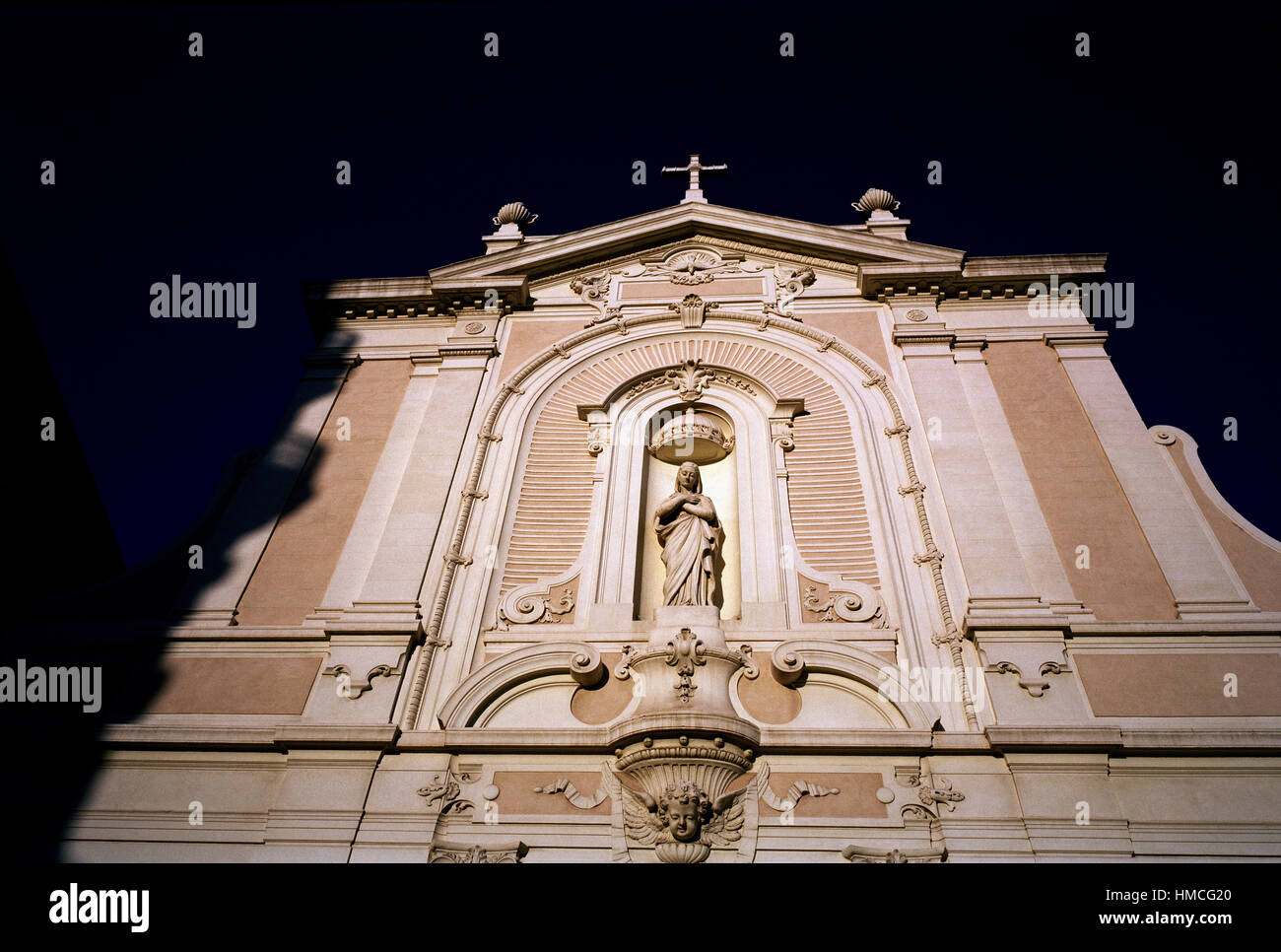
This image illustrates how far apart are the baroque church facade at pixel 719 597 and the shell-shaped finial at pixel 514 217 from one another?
1747 mm

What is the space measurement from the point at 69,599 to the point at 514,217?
864 centimetres

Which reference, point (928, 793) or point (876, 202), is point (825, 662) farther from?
point (876, 202)

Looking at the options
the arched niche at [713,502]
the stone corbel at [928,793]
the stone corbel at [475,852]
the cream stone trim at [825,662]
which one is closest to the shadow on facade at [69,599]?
the stone corbel at [475,852]

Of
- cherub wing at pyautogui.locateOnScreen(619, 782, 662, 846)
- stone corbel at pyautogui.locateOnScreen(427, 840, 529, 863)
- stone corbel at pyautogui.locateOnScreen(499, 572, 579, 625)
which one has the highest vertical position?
stone corbel at pyautogui.locateOnScreen(499, 572, 579, 625)

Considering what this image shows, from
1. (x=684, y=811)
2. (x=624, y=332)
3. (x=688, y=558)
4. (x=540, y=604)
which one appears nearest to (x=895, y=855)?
(x=684, y=811)

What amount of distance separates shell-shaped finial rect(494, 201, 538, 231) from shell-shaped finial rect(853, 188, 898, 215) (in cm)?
502

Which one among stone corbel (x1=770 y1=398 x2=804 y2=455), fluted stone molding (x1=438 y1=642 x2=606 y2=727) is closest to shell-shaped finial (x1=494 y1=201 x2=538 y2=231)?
stone corbel (x1=770 y1=398 x2=804 y2=455)

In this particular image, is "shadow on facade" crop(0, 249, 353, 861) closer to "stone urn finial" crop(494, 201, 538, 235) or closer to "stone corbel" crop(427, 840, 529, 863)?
"stone corbel" crop(427, 840, 529, 863)

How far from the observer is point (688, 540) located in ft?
33.2

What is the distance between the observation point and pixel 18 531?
11523 millimetres

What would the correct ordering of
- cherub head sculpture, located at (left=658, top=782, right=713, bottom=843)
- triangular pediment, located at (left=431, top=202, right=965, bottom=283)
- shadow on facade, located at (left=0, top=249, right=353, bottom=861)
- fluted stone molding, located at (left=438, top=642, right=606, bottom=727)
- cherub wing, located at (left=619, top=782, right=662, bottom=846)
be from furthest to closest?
triangular pediment, located at (left=431, top=202, right=965, bottom=283)
fluted stone molding, located at (left=438, top=642, right=606, bottom=727)
shadow on facade, located at (left=0, top=249, right=353, bottom=861)
cherub wing, located at (left=619, top=782, right=662, bottom=846)
cherub head sculpture, located at (left=658, top=782, right=713, bottom=843)

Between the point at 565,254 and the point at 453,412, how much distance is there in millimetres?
3546

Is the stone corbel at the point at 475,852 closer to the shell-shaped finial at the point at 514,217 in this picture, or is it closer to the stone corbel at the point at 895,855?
the stone corbel at the point at 895,855

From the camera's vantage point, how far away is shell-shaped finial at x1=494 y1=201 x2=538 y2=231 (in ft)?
52.1
